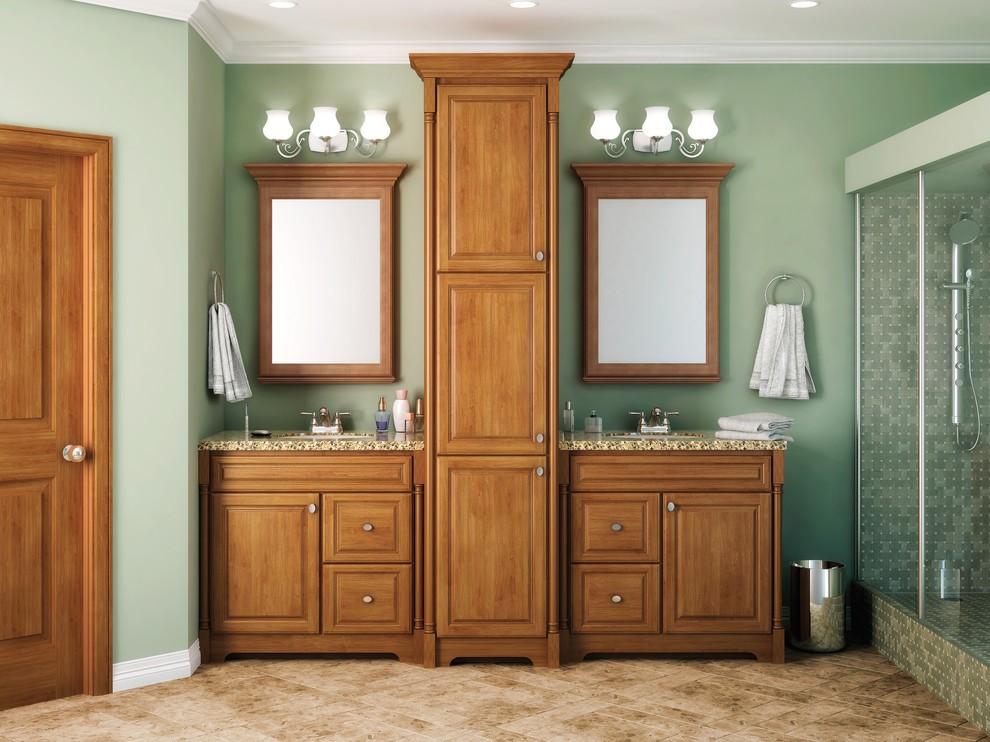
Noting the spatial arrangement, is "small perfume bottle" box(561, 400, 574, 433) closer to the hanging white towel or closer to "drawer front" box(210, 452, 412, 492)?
Result: "drawer front" box(210, 452, 412, 492)

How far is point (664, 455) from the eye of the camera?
4039 millimetres

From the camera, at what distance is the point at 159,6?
3736 millimetres

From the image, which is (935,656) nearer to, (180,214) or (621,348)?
(621,348)

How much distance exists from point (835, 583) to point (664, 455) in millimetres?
941

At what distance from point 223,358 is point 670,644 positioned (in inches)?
87.1

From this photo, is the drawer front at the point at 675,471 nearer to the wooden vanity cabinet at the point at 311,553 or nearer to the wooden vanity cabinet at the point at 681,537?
the wooden vanity cabinet at the point at 681,537

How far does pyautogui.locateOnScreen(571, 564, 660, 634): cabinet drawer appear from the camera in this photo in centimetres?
405

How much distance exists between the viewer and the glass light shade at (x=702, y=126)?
173 inches

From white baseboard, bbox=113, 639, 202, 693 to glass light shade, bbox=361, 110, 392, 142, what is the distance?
7.55 ft

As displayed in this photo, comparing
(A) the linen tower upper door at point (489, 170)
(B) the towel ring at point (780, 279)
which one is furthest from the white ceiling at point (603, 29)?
(B) the towel ring at point (780, 279)

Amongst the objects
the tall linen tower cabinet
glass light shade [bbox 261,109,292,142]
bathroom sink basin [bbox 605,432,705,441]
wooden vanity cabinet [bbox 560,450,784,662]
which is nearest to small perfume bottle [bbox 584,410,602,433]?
bathroom sink basin [bbox 605,432,705,441]

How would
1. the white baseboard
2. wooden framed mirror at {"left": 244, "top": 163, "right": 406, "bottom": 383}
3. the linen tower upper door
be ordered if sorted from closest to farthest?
the white baseboard < the linen tower upper door < wooden framed mirror at {"left": 244, "top": 163, "right": 406, "bottom": 383}

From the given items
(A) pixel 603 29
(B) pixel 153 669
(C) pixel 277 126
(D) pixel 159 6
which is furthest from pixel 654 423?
(D) pixel 159 6

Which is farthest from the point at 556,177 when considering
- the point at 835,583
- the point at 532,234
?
the point at 835,583
